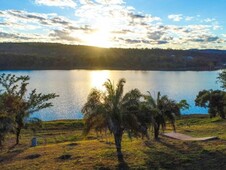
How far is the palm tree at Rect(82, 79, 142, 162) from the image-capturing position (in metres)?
27.0

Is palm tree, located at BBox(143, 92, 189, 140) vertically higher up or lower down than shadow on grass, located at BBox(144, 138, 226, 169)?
higher up

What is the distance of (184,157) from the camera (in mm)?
25891

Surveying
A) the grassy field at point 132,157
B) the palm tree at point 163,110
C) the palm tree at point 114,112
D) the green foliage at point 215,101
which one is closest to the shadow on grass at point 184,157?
the grassy field at point 132,157

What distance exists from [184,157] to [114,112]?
633cm

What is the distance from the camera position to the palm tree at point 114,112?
26969 millimetres

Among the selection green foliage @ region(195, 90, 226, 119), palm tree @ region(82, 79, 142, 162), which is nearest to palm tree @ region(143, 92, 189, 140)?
palm tree @ region(82, 79, 142, 162)

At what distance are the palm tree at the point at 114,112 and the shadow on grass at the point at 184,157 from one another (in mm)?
2532

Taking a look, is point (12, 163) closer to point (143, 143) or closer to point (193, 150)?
point (143, 143)

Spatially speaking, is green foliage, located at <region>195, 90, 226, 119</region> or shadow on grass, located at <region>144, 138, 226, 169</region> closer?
shadow on grass, located at <region>144, 138, 226, 169</region>

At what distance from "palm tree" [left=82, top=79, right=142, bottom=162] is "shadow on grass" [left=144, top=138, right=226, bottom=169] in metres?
2.53

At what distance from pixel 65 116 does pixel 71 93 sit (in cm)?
4165

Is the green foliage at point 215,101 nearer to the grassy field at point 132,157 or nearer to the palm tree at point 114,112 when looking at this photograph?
the grassy field at point 132,157

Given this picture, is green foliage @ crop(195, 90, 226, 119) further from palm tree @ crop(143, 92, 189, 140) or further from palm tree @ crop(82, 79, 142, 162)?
palm tree @ crop(82, 79, 142, 162)

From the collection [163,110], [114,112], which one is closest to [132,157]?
[114,112]
